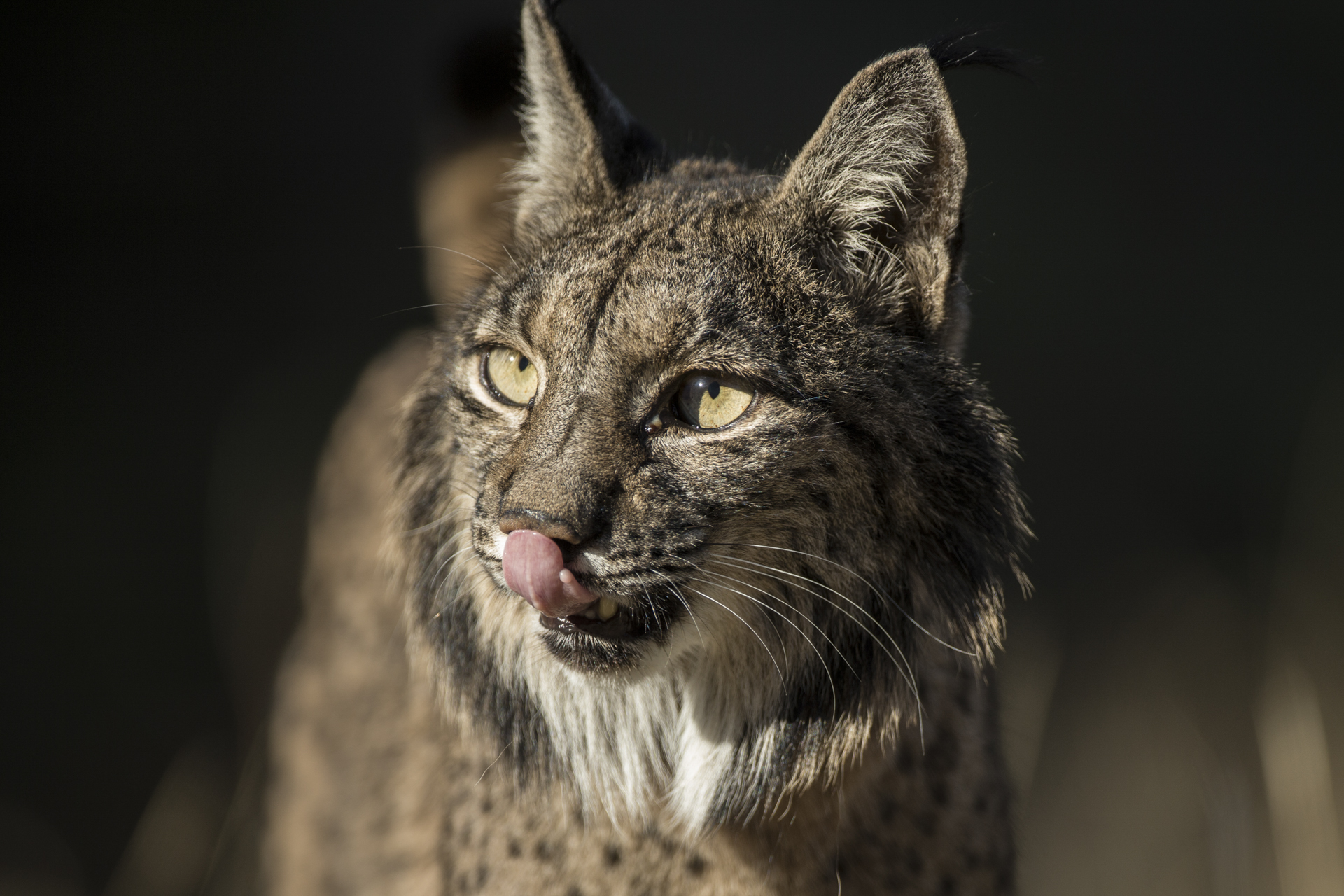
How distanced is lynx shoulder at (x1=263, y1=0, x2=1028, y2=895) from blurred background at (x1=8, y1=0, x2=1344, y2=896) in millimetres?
2096

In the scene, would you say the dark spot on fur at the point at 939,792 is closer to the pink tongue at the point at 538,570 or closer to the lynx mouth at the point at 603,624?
the lynx mouth at the point at 603,624

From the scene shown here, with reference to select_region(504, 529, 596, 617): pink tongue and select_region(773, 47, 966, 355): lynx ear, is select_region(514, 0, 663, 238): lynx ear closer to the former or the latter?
select_region(773, 47, 966, 355): lynx ear

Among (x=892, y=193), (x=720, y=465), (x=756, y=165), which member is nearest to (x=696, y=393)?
(x=720, y=465)

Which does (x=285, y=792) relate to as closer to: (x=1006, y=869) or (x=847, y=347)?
(x=1006, y=869)

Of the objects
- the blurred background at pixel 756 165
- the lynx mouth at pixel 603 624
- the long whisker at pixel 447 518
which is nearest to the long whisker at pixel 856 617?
the lynx mouth at pixel 603 624

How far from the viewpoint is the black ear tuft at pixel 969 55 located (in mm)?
2270

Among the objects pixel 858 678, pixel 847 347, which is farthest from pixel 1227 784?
pixel 847 347

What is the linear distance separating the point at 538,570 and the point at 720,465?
423mm

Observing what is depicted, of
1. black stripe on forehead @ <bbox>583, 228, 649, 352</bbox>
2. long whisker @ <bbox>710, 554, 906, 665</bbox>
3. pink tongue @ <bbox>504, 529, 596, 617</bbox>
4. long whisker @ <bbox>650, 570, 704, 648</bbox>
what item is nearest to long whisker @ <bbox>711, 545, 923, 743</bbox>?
long whisker @ <bbox>710, 554, 906, 665</bbox>

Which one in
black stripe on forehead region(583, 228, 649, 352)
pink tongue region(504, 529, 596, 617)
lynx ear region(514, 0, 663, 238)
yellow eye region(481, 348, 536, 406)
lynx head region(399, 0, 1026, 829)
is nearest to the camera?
pink tongue region(504, 529, 596, 617)

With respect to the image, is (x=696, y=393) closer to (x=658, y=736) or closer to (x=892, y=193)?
(x=892, y=193)

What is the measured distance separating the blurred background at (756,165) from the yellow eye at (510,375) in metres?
2.58

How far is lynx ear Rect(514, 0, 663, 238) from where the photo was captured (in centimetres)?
259

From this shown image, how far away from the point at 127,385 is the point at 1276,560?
5474 millimetres
